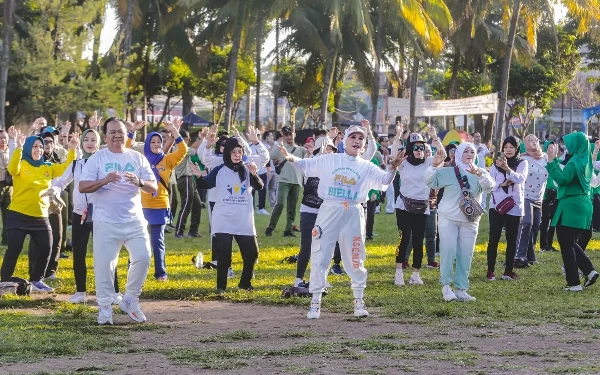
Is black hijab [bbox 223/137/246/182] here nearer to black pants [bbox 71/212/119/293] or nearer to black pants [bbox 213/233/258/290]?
black pants [bbox 213/233/258/290]

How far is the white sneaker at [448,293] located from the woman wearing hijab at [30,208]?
15.2 ft

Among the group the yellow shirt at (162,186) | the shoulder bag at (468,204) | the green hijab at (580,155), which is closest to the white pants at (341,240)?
the shoulder bag at (468,204)

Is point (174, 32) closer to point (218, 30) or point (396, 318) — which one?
point (218, 30)

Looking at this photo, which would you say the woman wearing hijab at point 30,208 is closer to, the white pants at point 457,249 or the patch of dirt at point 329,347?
the patch of dirt at point 329,347

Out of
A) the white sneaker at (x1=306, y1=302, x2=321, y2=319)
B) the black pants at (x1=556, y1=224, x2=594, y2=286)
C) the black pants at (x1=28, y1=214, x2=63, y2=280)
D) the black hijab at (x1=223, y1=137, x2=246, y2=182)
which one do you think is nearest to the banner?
the black pants at (x1=556, y1=224, x2=594, y2=286)

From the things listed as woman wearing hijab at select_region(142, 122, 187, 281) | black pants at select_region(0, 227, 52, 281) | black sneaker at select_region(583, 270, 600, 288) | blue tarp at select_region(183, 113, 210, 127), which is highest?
blue tarp at select_region(183, 113, 210, 127)

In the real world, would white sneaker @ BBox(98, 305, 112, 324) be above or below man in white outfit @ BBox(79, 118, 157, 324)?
below

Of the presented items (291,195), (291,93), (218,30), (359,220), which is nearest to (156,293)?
(359,220)

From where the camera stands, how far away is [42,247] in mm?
12859

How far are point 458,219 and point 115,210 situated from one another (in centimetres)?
425

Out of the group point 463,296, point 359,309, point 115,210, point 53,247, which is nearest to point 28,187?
point 53,247

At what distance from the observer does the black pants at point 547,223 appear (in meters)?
18.6

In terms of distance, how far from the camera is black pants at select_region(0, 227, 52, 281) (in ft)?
41.8

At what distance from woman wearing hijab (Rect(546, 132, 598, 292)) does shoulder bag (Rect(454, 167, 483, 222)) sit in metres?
1.28
